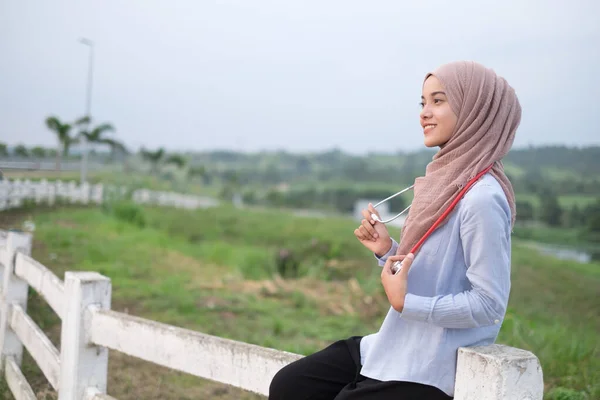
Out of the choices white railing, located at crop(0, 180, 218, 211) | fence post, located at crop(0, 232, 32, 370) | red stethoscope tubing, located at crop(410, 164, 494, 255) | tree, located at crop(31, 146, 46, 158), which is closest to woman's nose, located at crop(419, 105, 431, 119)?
red stethoscope tubing, located at crop(410, 164, 494, 255)

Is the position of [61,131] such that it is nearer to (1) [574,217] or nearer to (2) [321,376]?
(1) [574,217]

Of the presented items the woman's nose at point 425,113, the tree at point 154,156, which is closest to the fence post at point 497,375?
the woman's nose at point 425,113

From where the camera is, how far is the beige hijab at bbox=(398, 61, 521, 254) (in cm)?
136

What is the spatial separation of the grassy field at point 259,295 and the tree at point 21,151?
1.10 meters

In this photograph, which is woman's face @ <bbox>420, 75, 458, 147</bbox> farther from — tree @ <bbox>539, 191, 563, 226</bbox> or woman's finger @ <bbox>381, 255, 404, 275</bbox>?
tree @ <bbox>539, 191, 563, 226</bbox>

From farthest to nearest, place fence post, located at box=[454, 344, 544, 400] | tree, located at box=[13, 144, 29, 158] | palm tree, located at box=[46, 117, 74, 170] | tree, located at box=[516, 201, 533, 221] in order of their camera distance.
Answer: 1. palm tree, located at box=[46, 117, 74, 170]
2. tree, located at box=[516, 201, 533, 221]
3. tree, located at box=[13, 144, 29, 158]
4. fence post, located at box=[454, 344, 544, 400]

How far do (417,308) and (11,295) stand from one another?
10.1 feet

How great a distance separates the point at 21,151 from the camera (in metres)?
11.1

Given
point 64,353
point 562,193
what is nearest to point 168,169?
point 562,193

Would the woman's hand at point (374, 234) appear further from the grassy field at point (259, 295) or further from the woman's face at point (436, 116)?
the grassy field at point (259, 295)

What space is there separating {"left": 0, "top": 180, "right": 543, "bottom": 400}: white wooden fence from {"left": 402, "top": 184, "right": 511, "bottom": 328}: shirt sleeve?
8 cm

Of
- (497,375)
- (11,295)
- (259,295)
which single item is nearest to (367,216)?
(497,375)

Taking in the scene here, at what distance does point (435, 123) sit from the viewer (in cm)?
146

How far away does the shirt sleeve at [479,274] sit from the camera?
50.1 inches
